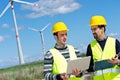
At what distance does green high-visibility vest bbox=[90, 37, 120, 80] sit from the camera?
30.7 feet

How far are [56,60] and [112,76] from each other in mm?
1189

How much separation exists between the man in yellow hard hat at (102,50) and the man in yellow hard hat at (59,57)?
1.45 feet

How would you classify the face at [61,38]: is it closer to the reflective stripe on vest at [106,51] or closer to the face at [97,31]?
the face at [97,31]

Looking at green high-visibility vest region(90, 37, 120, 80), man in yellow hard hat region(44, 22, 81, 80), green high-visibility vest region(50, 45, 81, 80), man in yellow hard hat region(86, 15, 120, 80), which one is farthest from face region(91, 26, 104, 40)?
green high-visibility vest region(50, 45, 81, 80)

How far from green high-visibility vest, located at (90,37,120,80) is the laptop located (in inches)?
15.8

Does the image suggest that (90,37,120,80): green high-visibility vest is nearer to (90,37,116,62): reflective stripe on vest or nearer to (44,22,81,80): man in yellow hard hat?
(90,37,116,62): reflective stripe on vest

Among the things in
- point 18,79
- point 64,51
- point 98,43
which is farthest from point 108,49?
point 18,79

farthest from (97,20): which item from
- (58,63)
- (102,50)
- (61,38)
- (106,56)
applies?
(58,63)

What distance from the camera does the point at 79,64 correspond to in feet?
29.1

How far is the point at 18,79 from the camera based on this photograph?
1470 inches

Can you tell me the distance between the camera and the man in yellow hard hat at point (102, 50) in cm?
936

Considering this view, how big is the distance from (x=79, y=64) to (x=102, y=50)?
847 millimetres

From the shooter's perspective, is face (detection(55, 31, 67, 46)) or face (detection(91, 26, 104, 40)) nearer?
face (detection(55, 31, 67, 46))

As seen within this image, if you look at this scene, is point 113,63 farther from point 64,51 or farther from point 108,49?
point 64,51
